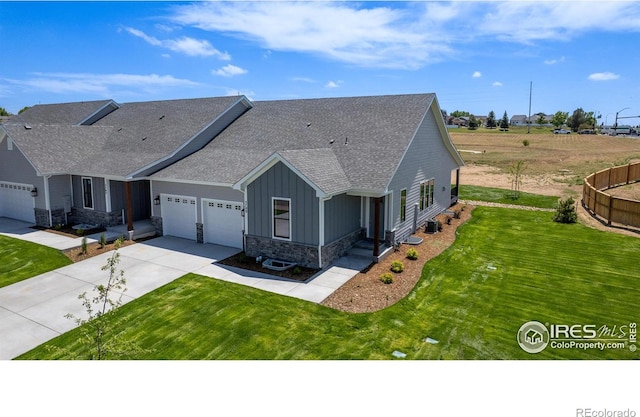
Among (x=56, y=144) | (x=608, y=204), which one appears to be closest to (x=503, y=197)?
(x=608, y=204)

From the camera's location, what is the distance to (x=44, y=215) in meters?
20.1

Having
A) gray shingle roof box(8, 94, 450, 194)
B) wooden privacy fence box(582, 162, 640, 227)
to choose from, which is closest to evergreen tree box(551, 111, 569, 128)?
wooden privacy fence box(582, 162, 640, 227)

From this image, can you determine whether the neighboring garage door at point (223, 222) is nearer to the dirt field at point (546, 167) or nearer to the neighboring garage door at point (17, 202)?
the neighboring garage door at point (17, 202)

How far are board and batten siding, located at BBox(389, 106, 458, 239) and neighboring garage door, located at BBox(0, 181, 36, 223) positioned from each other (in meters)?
18.6

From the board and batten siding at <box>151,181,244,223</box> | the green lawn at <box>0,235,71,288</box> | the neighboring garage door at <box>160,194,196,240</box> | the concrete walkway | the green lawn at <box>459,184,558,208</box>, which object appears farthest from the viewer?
the green lawn at <box>459,184,558,208</box>

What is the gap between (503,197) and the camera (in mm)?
29031

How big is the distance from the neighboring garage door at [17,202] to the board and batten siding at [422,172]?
18.6 m

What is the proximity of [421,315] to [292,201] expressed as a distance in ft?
19.2

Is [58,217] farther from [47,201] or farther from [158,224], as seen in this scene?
[158,224]

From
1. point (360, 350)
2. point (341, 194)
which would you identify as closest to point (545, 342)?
point (360, 350)

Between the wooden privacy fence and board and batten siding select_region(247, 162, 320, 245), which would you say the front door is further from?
the wooden privacy fence

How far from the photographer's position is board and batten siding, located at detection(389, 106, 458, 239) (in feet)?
55.9

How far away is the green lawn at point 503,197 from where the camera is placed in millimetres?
26741

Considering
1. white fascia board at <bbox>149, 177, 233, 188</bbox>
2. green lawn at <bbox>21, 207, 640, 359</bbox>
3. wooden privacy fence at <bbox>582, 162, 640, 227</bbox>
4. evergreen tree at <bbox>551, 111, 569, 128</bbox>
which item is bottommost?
green lawn at <bbox>21, 207, 640, 359</bbox>
